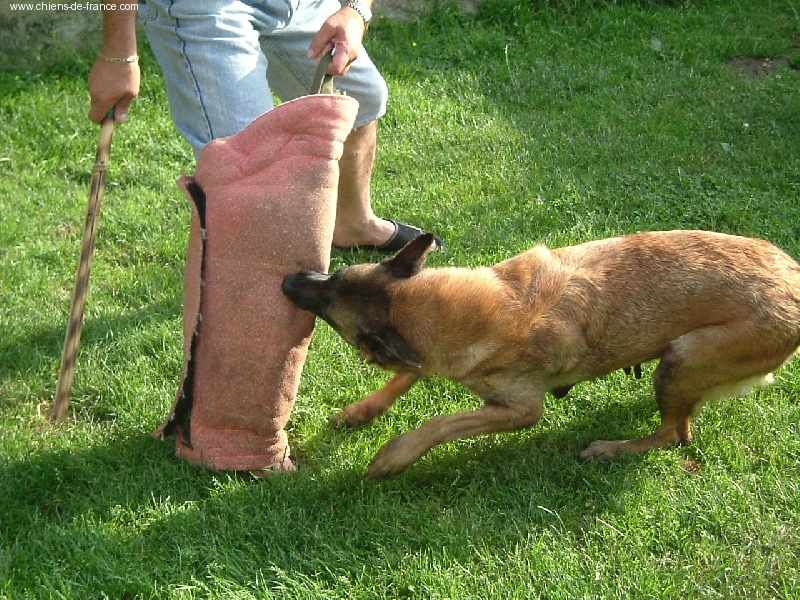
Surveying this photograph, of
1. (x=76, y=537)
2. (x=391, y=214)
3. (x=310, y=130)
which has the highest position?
(x=310, y=130)

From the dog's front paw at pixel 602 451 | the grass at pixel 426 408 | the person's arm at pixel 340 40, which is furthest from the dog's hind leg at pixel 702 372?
the person's arm at pixel 340 40

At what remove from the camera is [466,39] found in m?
9.00

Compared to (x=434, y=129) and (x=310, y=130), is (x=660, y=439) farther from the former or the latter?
(x=434, y=129)

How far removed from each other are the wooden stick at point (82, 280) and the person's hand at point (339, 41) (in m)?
1.08

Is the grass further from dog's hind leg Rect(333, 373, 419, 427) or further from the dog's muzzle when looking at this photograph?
the dog's muzzle

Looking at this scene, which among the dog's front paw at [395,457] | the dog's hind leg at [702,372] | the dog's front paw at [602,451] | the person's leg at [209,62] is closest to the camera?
the person's leg at [209,62]

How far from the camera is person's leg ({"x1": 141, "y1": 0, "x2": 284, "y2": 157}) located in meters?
4.04

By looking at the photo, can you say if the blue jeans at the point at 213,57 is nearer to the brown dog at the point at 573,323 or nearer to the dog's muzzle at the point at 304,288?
the dog's muzzle at the point at 304,288

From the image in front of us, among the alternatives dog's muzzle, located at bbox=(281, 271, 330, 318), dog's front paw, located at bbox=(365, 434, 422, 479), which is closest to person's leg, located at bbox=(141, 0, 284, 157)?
dog's muzzle, located at bbox=(281, 271, 330, 318)

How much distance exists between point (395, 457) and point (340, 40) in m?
2.05

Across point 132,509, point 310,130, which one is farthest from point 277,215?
point 132,509

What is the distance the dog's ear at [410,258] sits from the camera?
13.9ft

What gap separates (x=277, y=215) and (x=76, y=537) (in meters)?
1.65

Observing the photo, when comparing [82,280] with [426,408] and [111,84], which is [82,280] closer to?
[111,84]
